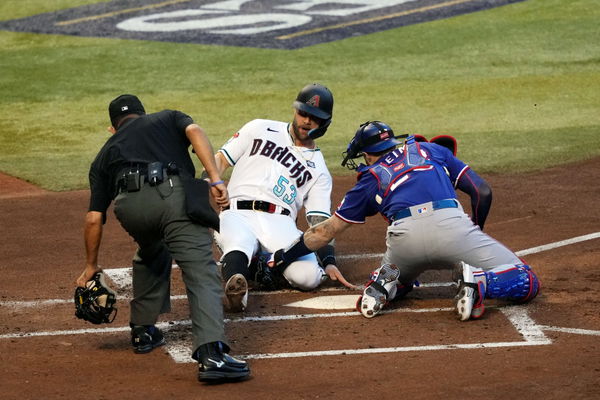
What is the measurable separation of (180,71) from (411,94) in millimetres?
4123

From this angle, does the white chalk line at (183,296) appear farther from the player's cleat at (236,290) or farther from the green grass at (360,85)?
the green grass at (360,85)

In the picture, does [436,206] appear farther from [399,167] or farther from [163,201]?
[163,201]

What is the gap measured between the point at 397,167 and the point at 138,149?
72.8 inches

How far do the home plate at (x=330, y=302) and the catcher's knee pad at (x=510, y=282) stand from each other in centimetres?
99

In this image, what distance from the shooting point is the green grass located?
13469 mm

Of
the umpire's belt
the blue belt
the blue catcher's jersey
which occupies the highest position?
the blue catcher's jersey

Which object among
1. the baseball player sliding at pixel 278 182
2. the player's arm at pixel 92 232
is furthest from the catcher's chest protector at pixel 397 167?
the player's arm at pixel 92 232

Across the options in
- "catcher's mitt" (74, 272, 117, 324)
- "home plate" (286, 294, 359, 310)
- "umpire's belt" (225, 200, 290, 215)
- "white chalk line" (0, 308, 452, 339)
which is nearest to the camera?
"catcher's mitt" (74, 272, 117, 324)

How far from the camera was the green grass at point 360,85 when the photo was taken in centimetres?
1347

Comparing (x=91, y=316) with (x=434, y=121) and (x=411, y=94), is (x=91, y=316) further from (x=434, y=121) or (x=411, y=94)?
(x=411, y=94)

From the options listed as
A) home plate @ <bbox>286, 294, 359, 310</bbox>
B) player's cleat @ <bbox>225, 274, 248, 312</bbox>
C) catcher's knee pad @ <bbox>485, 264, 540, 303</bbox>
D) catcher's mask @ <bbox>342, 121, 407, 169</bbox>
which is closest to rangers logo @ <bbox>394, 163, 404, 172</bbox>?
catcher's mask @ <bbox>342, 121, 407, 169</bbox>

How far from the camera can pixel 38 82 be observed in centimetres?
1759

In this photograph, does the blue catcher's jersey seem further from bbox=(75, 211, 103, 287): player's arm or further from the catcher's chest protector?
bbox=(75, 211, 103, 287): player's arm

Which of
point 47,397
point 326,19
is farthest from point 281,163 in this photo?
point 326,19
